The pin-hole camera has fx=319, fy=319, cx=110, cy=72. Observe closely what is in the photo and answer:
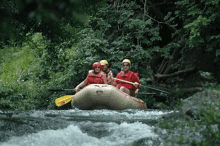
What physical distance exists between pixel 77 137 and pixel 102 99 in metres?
3.65

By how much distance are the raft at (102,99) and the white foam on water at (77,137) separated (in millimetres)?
3261

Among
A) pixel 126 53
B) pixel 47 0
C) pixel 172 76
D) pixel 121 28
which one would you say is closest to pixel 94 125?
pixel 47 0

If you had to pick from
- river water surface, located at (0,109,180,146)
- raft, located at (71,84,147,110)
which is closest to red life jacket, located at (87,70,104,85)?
raft, located at (71,84,147,110)

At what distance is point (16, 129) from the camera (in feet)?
12.8

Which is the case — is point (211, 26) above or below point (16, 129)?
above

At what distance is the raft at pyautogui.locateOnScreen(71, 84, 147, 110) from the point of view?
7.30 metres

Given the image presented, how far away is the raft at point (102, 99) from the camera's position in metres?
7.30

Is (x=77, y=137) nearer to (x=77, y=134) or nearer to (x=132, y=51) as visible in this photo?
(x=77, y=134)

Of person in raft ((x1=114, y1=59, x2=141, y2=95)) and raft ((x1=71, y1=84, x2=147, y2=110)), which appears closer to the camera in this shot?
raft ((x1=71, y1=84, x2=147, y2=110))

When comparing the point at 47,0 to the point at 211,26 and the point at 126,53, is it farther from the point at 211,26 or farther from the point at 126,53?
the point at 126,53

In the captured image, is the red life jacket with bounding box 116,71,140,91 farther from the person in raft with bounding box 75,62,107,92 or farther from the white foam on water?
the white foam on water

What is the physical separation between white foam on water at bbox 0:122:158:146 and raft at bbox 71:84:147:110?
3.26 meters

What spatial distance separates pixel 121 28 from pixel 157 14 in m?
1.87

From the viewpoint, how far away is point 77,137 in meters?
3.67
